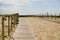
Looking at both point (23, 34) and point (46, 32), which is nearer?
point (23, 34)

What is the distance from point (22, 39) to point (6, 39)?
1242 mm

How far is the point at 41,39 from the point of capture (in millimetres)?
10680

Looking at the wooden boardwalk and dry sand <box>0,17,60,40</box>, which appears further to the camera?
dry sand <box>0,17,60,40</box>

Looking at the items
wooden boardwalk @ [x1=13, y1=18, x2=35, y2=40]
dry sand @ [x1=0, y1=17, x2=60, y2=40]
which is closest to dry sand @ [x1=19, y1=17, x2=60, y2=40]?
dry sand @ [x1=0, y1=17, x2=60, y2=40]

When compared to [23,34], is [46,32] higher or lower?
lower

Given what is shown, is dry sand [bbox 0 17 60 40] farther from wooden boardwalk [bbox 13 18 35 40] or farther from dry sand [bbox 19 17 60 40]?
wooden boardwalk [bbox 13 18 35 40]

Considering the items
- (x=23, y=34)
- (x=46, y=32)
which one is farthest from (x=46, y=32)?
(x=23, y=34)

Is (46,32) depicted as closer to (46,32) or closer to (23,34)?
(46,32)

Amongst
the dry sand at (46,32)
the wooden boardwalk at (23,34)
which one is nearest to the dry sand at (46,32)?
the dry sand at (46,32)

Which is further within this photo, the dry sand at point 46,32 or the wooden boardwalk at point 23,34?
the dry sand at point 46,32

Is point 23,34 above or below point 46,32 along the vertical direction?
above

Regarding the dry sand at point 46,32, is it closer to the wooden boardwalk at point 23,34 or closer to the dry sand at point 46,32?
the dry sand at point 46,32

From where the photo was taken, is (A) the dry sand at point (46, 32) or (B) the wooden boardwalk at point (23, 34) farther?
(A) the dry sand at point (46, 32)

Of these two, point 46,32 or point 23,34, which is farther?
point 46,32
